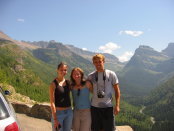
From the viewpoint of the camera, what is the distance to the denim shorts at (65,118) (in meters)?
7.32

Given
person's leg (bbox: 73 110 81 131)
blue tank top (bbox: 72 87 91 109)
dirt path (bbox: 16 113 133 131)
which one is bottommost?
dirt path (bbox: 16 113 133 131)

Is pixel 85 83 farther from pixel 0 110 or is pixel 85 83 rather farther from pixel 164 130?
pixel 164 130

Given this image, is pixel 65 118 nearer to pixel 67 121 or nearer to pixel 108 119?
pixel 67 121

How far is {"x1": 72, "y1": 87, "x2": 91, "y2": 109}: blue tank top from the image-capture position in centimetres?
731

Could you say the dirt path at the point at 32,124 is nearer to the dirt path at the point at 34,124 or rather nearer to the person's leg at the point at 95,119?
the dirt path at the point at 34,124

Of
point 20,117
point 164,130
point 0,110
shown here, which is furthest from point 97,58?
point 164,130

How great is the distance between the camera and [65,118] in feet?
24.3

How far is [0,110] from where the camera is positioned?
192 inches

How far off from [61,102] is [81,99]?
65cm

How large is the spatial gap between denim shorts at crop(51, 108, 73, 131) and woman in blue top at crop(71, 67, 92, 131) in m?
0.25

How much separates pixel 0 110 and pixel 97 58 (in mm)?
3488

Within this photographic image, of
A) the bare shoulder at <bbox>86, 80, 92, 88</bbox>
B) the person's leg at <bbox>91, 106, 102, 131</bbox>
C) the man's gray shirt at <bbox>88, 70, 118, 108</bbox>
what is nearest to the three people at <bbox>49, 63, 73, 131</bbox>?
the bare shoulder at <bbox>86, 80, 92, 88</bbox>

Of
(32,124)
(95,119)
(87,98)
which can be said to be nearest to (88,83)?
(87,98)

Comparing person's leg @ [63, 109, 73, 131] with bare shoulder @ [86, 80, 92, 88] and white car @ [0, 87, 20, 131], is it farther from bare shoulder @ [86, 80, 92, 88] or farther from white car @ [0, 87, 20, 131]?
white car @ [0, 87, 20, 131]
